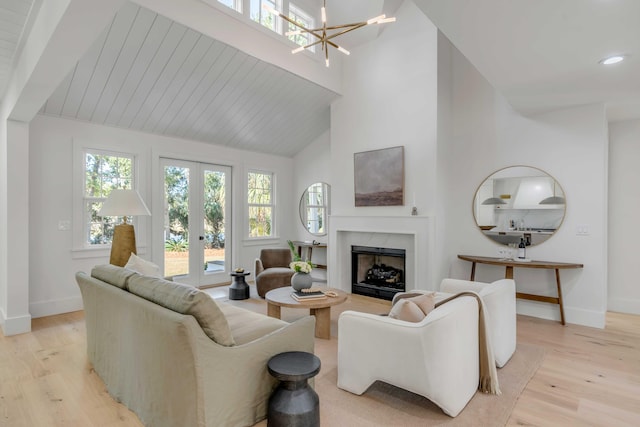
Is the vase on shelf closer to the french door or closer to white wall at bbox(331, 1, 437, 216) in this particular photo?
white wall at bbox(331, 1, 437, 216)

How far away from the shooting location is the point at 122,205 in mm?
3559

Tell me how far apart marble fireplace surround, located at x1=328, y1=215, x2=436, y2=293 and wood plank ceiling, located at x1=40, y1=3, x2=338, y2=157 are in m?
2.08

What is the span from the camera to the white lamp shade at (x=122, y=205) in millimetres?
3527

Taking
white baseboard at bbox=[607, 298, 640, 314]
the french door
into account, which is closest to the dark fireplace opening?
the french door

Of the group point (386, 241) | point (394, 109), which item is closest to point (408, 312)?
point (386, 241)

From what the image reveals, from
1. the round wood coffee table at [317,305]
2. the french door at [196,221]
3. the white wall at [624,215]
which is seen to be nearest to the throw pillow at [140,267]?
the round wood coffee table at [317,305]

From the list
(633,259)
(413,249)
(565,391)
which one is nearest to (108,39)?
(413,249)

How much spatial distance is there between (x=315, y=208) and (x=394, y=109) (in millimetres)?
2620

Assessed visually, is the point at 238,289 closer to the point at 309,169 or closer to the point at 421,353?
the point at 309,169

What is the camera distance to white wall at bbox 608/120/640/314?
14.1ft

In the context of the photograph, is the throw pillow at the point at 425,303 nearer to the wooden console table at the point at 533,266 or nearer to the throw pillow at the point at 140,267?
the wooden console table at the point at 533,266

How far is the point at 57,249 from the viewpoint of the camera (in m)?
4.34

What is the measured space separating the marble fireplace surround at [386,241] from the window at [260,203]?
5.82 feet

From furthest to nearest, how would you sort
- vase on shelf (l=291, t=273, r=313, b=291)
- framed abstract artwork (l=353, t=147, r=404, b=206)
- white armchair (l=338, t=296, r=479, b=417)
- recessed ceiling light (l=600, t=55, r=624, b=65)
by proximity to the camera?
framed abstract artwork (l=353, t=147, r=404, b=206) < vase on shelf (l=291, t=273, r=313, b=291) < recessed ceiling light (l=600, t=55, r=624, b=65) < white armchair (l=338, t=296, r=479, b=417)
